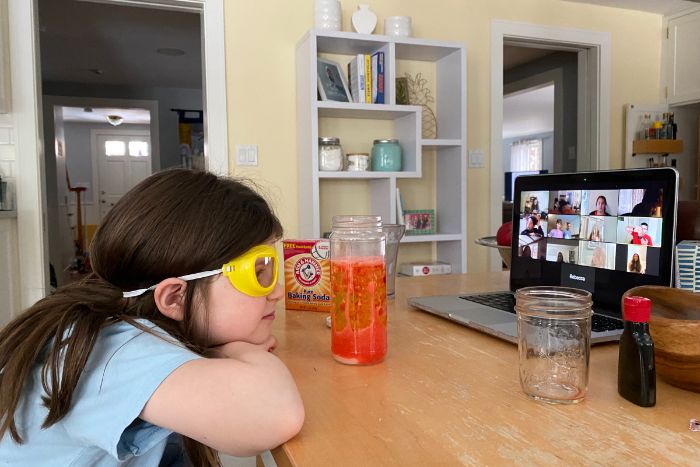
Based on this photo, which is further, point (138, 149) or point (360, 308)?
point (138, 149)

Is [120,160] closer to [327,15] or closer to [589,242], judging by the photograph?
[327,15]

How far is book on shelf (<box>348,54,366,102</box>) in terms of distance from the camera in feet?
9.53

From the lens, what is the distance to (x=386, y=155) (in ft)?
9.95

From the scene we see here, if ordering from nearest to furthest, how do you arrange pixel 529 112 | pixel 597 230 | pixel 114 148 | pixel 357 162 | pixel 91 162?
pixel 597 230 → pixel 357 162 → pixel 91 162 → pixel 114 148 → pixel 529 112

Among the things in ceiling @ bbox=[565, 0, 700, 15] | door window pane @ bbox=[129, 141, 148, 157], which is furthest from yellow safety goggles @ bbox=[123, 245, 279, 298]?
door window pane @ bbox=[129, 141, 148, 157]

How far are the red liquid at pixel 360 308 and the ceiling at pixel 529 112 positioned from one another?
272 inches

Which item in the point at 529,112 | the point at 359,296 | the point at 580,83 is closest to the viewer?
the point at 359,296

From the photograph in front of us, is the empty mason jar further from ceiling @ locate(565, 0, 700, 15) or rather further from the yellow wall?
ceiling @ locate(565, 0, 700, 15)

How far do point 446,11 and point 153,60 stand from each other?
11.8ft

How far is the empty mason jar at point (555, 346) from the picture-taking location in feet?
2.22

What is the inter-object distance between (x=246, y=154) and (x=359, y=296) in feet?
7.52

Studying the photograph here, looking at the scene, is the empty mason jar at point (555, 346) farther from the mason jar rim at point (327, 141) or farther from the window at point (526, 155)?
the window at point (526, 155)

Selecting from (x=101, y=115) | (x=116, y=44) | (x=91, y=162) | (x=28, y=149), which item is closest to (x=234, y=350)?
(x=28, y=149)

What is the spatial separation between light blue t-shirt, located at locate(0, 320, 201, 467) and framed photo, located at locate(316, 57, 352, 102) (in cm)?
232
